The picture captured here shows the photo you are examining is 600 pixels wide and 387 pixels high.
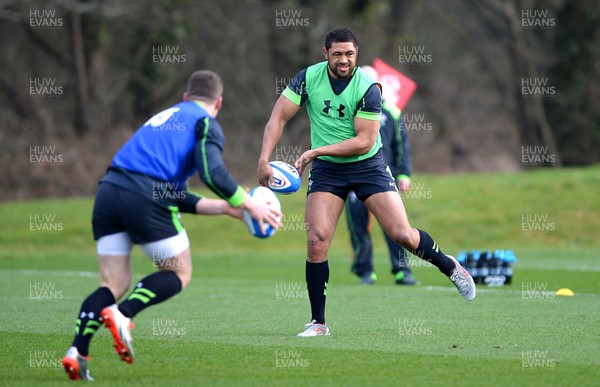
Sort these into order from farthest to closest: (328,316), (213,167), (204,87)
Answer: (328,316)
(204,87)
(213,167)

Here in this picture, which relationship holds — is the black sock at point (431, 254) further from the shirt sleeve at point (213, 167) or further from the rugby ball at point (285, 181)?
the shirt sleeve at point (213, 167)

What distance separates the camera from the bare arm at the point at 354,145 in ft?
29.6

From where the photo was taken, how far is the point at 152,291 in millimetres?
7312

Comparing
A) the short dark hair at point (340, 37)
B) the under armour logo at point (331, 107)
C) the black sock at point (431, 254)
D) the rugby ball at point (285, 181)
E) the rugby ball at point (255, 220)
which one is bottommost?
the black sock at point (431, 254)

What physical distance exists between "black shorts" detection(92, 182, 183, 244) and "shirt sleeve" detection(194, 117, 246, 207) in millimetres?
363

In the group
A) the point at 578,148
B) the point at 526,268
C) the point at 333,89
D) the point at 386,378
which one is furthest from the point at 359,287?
the point at 578,148

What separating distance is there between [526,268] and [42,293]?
25.2 ft

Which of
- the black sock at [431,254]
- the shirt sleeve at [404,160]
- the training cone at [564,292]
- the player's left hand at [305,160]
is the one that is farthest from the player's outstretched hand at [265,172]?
the shirt sleeve at [404,160]

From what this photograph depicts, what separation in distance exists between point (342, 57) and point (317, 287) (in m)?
1.99

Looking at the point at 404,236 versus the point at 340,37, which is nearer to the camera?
the point at 340,37

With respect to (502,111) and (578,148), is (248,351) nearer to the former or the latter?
(578,148)

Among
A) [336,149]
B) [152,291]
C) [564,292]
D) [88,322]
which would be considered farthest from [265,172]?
[564,292]

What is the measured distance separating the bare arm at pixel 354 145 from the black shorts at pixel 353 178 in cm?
22

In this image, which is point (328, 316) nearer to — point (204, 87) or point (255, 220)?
point (255, 220)
